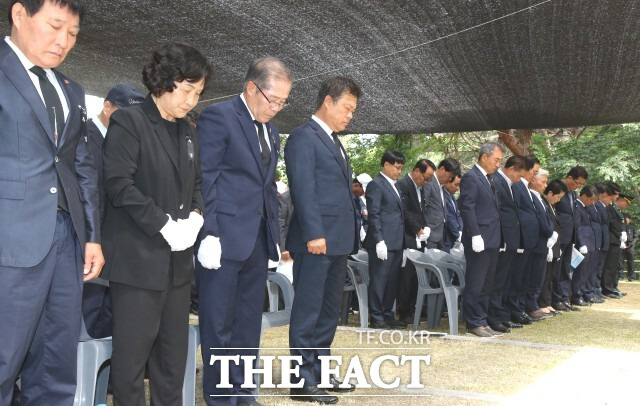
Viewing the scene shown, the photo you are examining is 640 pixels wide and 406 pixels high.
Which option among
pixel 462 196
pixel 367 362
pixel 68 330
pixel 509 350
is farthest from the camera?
pixel 462 196

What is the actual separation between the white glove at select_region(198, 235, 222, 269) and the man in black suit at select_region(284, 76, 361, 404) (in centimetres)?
73

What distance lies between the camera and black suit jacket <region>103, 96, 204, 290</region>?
2387 mm

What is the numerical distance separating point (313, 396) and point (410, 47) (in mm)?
3288

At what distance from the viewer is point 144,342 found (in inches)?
95.0

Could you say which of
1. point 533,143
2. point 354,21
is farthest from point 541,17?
point 533,143

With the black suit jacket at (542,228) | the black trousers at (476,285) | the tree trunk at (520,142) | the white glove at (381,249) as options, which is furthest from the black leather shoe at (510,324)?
the tree trunk at (520,142)

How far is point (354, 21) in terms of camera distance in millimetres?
5152

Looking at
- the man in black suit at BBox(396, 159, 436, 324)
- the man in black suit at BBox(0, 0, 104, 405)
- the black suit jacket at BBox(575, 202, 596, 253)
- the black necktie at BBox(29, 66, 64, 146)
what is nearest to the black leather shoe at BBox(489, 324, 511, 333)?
the man in black suit at BBox(396, 159, 436, 324)

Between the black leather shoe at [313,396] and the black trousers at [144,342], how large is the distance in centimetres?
107

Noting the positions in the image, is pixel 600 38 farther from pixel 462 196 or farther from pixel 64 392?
pixel 64 392

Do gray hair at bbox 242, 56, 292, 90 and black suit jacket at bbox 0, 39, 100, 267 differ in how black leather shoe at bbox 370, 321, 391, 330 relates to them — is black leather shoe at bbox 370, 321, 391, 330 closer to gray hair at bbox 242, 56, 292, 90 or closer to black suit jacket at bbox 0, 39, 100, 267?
gray hair at bbox 242, 56, 292, 90

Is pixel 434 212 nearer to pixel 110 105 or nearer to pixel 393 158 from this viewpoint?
pixel 393 158

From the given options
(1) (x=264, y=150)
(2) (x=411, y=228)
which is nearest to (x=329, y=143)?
(1) (x=264, y=150)

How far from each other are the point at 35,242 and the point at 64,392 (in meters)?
0.50
